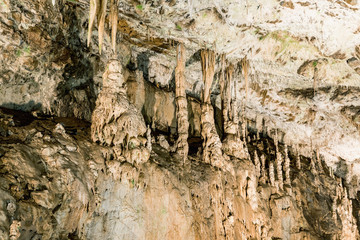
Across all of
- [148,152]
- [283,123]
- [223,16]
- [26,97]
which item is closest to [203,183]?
[148,152]

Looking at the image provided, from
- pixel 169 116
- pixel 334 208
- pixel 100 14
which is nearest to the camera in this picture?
pixel 100 14

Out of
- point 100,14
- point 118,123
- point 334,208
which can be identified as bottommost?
point 334,208

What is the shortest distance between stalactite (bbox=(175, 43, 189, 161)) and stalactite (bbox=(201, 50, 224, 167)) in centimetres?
100

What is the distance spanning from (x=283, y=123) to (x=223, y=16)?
11.0 m

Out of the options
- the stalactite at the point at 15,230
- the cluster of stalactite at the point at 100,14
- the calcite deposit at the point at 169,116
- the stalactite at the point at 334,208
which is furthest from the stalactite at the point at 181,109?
the stalactite at the point at 334,208

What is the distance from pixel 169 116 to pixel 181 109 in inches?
171

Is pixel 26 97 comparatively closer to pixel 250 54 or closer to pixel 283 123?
pixel 250 54

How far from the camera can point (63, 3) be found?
43.9 feet

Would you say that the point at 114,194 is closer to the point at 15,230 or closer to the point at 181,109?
the point at 15,230

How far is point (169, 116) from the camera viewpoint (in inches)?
693

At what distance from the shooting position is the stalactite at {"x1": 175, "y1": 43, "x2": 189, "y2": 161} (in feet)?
40.2

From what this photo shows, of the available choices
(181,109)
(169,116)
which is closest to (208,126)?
(181,109)

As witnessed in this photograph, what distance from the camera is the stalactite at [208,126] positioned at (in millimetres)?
13047

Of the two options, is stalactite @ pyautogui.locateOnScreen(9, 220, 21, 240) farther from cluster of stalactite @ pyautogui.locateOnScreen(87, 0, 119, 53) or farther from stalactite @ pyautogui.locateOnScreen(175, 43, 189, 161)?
stalactite @ pyautogui.locateOnScreen(175, 43, 189, 161)
